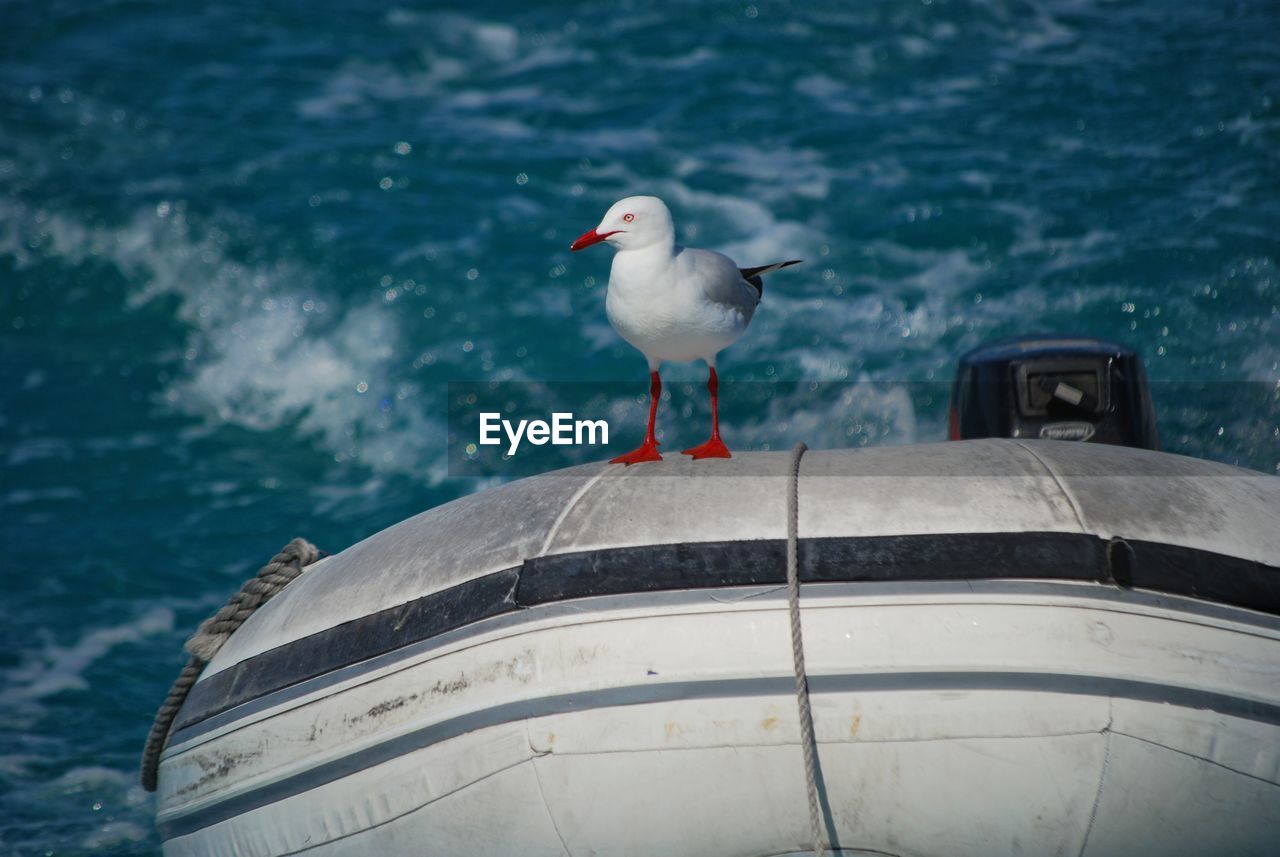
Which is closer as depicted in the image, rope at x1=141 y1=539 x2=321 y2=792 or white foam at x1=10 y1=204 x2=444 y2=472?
rope at x1=141 y1=539 x2=321 y2=792

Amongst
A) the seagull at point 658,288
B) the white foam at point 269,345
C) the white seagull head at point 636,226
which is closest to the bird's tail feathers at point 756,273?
the seagull at point 658,288

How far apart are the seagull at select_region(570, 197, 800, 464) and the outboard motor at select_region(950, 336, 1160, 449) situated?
2.95 feet

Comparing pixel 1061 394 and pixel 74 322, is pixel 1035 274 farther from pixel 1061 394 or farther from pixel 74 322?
pixel 74 322

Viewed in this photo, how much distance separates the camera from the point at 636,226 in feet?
7.97

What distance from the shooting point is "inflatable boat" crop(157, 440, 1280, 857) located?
79.9 inches

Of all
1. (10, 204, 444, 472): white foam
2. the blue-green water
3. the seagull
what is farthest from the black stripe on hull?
(10, 204, 444, 472): white foam

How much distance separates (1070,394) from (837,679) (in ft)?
4.34

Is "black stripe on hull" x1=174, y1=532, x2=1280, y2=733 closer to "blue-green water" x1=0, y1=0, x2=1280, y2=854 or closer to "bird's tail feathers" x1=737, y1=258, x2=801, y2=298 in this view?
"bird's tail feathers" x1=737, y1=258, x2=801, y2=298

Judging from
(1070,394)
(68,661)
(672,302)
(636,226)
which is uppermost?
(636,226)

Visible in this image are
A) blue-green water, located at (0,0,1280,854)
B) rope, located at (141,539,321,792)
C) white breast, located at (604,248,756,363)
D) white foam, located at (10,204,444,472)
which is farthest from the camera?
white foam, located at (10,204,444,472)

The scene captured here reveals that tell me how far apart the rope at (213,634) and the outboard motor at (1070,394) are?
5.95ft

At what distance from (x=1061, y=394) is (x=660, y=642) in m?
1.45

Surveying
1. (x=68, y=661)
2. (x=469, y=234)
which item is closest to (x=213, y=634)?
(x=68, y=661)

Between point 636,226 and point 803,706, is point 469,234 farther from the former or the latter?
point 803,706
